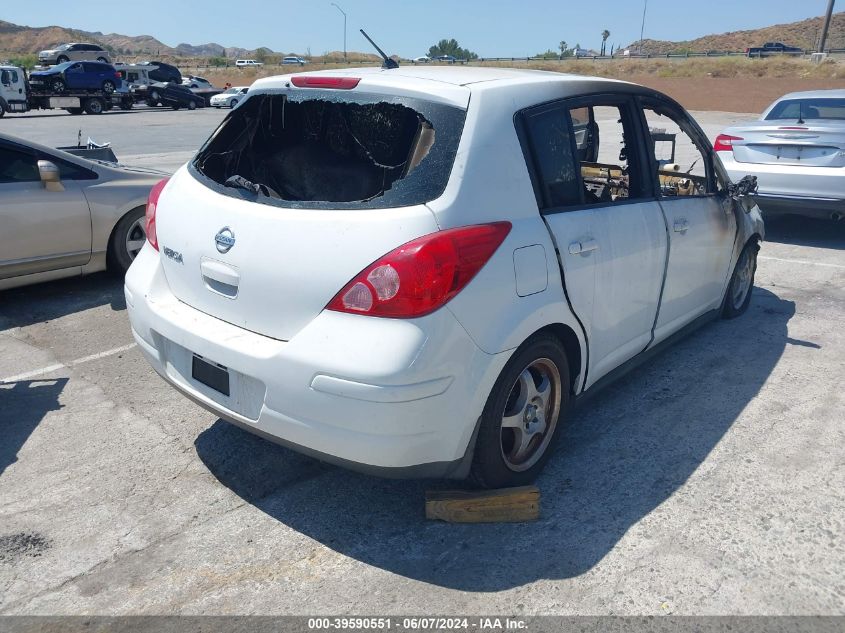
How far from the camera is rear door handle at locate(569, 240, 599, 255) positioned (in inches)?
126

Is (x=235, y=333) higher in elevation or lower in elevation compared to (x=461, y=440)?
higher

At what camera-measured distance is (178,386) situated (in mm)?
3184

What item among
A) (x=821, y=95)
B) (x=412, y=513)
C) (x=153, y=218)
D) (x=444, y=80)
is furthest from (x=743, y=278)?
(x=821, y=95)

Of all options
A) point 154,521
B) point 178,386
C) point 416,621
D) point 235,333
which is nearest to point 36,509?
point 154,521

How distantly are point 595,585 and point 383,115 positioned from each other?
2.03 m

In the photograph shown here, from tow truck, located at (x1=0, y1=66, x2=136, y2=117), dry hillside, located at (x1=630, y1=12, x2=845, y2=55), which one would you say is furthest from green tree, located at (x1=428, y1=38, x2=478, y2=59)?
tow truck, located at (x1=0, y1=66, x2=136, y2=117)

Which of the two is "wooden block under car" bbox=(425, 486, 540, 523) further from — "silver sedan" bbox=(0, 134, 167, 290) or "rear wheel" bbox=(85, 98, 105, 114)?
"rear wheel" bbox=(85, 98, 105, 114)

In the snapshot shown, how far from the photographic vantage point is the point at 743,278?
567cm

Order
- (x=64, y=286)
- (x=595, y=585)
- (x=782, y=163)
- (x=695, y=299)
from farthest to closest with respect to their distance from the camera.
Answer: (x=782, y=163) < (x=64, y=286) < (x=695, y=299) < (x=595, y=585)

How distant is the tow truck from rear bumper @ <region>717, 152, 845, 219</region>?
29110mm

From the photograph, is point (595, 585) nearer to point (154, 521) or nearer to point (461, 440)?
point (461, 440)

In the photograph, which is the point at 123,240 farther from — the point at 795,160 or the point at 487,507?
the point at 795,160

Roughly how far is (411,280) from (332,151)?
1001mm

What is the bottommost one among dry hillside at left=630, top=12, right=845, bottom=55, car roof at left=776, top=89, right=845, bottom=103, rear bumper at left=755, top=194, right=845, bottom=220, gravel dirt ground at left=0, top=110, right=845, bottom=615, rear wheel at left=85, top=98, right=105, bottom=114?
rear wheel at left=85, top=98, right=105, bottom=114
